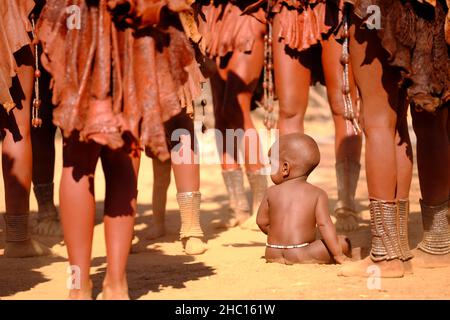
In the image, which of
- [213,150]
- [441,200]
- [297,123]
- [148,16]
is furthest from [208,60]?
[213,150]

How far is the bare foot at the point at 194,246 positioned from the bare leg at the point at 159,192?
2.05 feet

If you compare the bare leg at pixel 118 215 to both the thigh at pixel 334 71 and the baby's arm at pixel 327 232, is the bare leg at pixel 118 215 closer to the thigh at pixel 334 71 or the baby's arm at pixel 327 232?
the baby's arm at pixel 327 232

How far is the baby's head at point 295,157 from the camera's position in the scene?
5.96m

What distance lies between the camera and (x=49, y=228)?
24.4 feet

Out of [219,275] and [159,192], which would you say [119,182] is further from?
[159,192]

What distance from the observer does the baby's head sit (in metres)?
5.96

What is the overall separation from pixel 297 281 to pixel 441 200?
112 cm

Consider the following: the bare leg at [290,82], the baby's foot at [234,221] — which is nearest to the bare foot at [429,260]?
the bare leg at [290,82]

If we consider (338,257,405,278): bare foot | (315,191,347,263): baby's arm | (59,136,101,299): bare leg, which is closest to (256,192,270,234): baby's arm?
(315,191,347,263): baby's arm

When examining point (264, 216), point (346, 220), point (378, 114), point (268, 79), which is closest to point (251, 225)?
point (346, 220)

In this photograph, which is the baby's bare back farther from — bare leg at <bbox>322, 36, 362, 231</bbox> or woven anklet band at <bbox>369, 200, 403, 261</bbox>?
bare leg at <bbox>322, 36, 362, 231</bbox>

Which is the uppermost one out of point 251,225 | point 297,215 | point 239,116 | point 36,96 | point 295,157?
point 36,96

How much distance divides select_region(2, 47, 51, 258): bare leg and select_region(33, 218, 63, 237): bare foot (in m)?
0.99

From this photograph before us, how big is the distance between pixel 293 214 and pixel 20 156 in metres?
1.79
